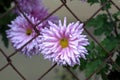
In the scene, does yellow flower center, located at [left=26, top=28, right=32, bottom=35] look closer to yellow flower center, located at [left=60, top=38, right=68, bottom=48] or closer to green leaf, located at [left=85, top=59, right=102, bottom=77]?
yellow flower center, located at [left=60, top=38, right=68, bottom=48]

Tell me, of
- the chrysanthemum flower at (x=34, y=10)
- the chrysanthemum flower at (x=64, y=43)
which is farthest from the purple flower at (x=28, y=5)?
the chrysanthemum flower at (x=64, y=43)

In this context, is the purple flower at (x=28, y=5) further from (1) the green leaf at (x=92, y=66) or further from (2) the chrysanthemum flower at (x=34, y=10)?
(1) the green leaf at (x=92, y=66)

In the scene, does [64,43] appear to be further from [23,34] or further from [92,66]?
[92,66]

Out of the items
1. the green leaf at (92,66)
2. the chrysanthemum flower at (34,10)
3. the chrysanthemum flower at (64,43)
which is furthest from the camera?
the green leaf at (92,66)

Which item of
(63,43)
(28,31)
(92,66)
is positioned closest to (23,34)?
(28,31)

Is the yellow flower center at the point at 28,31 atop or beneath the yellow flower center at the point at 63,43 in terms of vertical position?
atop
